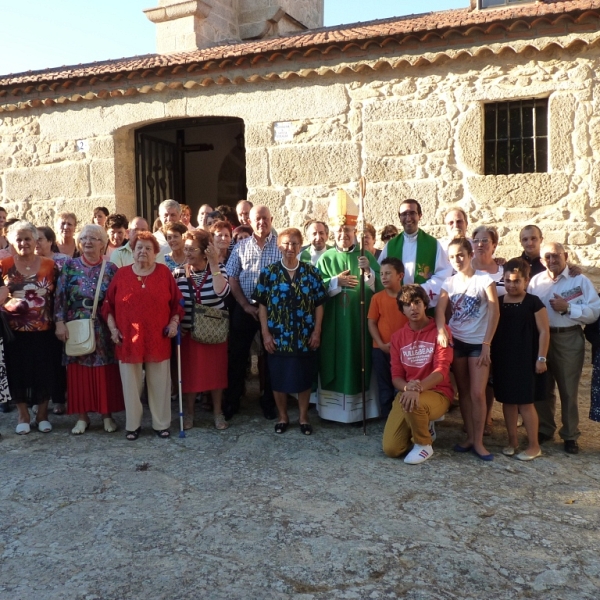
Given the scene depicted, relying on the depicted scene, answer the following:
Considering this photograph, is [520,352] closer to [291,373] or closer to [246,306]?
[291,373]

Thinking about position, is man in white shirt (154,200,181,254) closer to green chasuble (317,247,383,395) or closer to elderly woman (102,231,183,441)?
elderly woman (102,231,183,441)

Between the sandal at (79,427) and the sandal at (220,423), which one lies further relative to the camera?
the sandal at (220,423)

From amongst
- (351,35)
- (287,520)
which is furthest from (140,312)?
(351,35)

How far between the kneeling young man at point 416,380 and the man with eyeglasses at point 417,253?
612mm

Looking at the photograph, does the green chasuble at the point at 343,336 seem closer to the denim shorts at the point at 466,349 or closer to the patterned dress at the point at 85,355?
the denim shorts at the point at 466,349

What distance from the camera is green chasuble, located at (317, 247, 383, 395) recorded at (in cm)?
509

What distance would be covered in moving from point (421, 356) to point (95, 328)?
2388mm

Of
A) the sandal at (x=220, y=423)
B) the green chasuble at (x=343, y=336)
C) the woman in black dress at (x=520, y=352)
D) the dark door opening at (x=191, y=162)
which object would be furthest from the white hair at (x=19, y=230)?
the dark door opening at (x=191, y=162)

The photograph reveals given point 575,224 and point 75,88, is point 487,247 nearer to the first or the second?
point 575,224

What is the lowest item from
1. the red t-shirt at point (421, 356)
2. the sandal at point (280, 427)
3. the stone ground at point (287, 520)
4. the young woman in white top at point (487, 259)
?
the stone ground at point (287, 520)

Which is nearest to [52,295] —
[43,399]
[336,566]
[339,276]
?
[43,399]

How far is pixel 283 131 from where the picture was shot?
27.1 feet

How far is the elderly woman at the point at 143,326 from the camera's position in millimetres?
4762

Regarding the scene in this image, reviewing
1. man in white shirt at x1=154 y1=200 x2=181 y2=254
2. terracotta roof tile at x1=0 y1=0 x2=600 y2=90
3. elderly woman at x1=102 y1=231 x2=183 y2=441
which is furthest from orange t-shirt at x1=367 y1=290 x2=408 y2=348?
terracotta roof tile at x1=0 y1=0 x2=600 y2=90
